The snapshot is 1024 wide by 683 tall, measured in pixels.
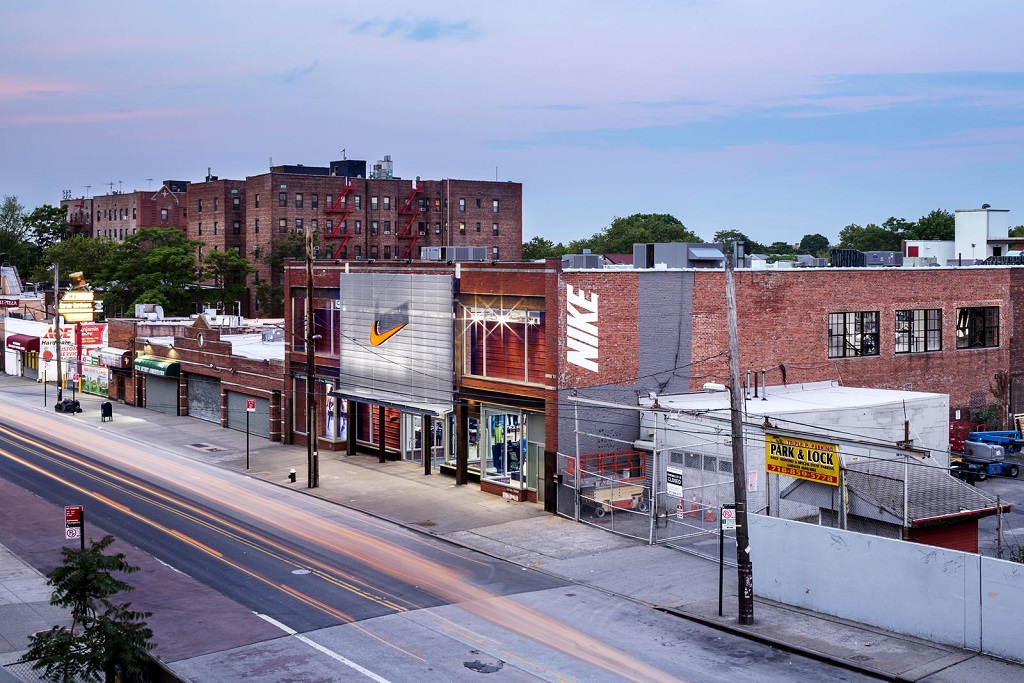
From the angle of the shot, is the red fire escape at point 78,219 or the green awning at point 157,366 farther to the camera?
the red fire escape at point 78,219

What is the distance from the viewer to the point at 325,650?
24984 mm

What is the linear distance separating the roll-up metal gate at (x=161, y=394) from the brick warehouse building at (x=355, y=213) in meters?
46.7

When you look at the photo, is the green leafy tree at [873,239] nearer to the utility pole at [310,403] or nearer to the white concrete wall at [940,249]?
the white concrete wall at [940,249]

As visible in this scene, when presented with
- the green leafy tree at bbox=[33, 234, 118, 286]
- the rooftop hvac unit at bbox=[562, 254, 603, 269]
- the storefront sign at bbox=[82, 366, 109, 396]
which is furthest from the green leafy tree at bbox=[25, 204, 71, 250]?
the rooftop hvac unit at bbox=[562, 254, 603, 269]

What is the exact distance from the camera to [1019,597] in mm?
23531

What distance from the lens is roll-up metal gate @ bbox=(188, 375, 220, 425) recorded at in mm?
63281

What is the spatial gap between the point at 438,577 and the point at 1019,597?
1499 centimetres

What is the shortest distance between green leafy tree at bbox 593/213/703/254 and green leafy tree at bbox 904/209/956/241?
3156cm

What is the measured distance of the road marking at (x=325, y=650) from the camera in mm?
23281

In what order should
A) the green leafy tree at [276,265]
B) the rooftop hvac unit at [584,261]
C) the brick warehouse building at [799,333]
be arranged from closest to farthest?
the brick warehouse building at [799,333] < the rooftop hvac unit at [584,261] < the green leafy tree at [276,265]

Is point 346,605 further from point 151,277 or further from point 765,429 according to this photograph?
point 151,277

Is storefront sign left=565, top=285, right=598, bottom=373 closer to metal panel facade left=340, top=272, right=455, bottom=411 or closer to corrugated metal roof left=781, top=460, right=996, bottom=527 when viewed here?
metal panel facade left=340, top=272, right=455, bottom=411

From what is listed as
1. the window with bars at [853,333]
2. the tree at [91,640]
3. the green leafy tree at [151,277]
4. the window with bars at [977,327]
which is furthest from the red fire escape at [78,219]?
the tree at [91,640]

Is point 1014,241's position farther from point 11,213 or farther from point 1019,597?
point 11,213
